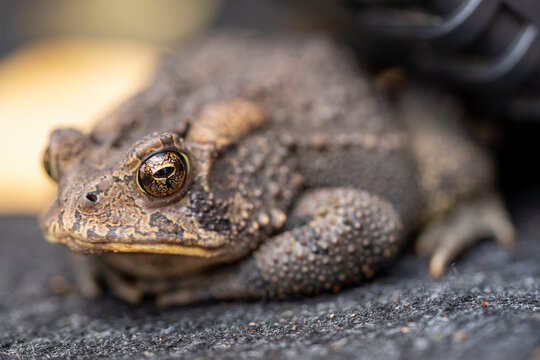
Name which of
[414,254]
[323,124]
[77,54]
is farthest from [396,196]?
[77,54]

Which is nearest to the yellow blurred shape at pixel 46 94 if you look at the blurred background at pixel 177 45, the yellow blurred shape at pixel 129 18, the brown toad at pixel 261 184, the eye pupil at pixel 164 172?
the blurred background at pixel 177 45

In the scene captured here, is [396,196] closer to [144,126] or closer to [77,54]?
[144,126]

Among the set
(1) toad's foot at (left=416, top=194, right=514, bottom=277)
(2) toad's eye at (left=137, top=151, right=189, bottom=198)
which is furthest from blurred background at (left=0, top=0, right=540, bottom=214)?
(2) toad's eye at (left=137, top=151, right=189, bottom=198)

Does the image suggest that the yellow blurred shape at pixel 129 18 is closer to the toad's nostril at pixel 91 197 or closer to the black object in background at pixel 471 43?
the black object in background at pixel 471 43

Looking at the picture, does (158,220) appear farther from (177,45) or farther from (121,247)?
(177,45)

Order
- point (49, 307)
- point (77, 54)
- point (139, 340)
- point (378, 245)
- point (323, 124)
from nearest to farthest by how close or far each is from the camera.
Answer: point (139, 340) < point (378, 245) < point (49, 307) < point (323, 124) < point (77, 54)

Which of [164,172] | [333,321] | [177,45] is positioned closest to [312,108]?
[164,172]
